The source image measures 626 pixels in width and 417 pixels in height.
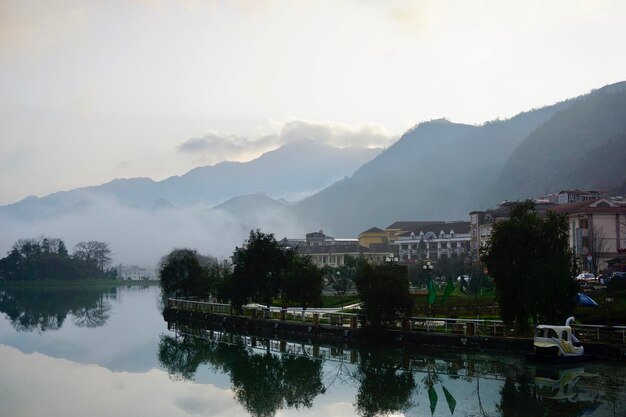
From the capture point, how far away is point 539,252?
106ft

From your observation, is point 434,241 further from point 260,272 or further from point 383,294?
point 383,294

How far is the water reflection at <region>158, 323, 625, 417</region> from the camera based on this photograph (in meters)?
21.8

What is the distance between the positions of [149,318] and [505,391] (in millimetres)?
45280

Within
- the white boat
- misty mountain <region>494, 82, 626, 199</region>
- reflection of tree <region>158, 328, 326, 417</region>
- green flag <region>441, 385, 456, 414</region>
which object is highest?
misty mountain <region>494, 82, 626, 199</region>

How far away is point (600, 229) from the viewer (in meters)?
70.4

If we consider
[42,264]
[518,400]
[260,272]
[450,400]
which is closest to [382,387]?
[450,400]

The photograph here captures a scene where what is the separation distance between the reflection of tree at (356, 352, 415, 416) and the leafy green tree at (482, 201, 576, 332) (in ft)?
20.8

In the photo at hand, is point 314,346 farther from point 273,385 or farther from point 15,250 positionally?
point 15,250

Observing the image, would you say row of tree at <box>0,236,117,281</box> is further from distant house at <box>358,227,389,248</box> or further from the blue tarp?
the blue tarp

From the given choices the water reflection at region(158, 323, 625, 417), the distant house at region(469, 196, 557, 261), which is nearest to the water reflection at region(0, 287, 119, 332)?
the water reflection at region(158, 323, 625, 417)

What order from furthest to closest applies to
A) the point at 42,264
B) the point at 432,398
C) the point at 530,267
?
the point at 42,264
the point at 530,267
the point at 432,398

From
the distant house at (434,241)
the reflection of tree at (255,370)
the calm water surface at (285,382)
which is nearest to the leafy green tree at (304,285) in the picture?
the calm water surface at (285,382)

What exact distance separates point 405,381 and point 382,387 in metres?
1.22

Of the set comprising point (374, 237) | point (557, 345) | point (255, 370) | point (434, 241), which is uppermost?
point (374, 237)
